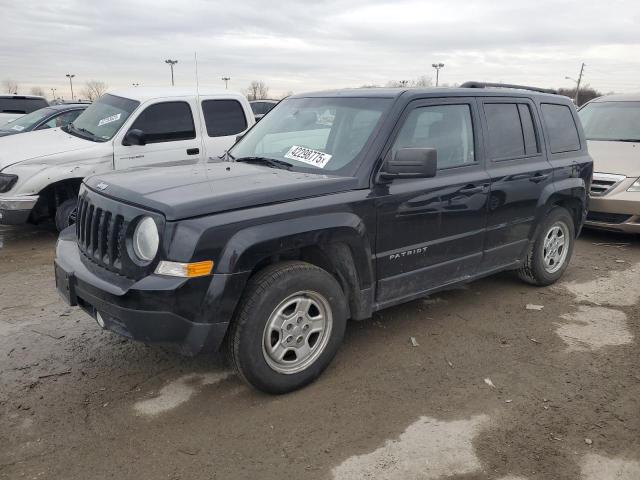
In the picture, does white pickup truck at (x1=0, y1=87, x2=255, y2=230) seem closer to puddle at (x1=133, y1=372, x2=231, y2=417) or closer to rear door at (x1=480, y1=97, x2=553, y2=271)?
puddle at (x1=133, y1=372, x2=231, y2=417)

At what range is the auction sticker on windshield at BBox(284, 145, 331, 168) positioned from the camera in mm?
3767

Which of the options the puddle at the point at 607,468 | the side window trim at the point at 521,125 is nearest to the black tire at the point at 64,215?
the side window trim at the point at 521,125

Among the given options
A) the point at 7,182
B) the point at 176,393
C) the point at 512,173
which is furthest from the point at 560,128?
the point at 7,182

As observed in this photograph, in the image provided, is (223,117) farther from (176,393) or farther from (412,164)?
(176,393)

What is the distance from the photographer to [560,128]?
5.26 metres

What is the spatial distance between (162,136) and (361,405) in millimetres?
5095

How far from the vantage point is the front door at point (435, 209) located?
12.2 feet

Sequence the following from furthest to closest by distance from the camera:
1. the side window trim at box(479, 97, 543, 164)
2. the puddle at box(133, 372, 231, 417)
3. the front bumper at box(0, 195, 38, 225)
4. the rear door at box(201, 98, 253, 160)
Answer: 1. the rear door at box(201, 98, 253, 160)
2. the front bumper at box(0, 195, 38, 225)
3. the side window trim at box(479, 97, 543, 164)
4. the puddle at box(133, 372, 231, 417)

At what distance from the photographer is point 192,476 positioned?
265 centimetres

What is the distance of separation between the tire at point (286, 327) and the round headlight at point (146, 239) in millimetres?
574

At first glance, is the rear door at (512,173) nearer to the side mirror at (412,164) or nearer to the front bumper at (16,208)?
the side mirror at (412,164)

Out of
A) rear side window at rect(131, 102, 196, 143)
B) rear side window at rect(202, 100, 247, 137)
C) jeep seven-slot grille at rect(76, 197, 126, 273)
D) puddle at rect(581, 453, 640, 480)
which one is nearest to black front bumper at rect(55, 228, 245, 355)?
jeep seven-slot grille at rect(76, 197, 126, 273)

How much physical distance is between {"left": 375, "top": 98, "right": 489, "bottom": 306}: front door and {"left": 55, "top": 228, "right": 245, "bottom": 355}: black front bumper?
4.11 feet

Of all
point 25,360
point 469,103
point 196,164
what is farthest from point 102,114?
point 469,103
